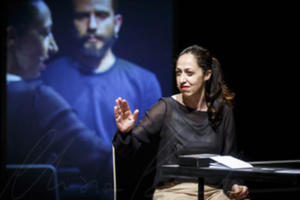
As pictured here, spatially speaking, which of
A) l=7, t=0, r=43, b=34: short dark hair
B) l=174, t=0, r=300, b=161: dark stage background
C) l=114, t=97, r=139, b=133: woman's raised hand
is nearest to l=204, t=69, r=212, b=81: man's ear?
l=114, t=97, r=139, b=133: woman's raised hand

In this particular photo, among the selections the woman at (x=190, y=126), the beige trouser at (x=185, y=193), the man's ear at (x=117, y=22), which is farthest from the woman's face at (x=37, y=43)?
the beige trouser at (x=185, y=193)

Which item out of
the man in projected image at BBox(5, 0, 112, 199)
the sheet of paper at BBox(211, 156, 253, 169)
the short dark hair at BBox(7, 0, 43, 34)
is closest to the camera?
the sheet of paper at BBox(211, 156, 253, 169)

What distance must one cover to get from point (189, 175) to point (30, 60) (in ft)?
7.71

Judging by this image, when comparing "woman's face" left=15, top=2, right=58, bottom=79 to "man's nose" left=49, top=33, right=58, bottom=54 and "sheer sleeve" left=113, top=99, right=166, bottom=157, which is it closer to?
"man's nose" left=49, top=33, right=58, bottom=54

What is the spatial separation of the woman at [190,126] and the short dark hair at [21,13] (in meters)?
1.87

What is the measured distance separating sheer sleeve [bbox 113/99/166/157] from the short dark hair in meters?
1.87

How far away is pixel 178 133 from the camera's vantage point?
93.7 inches

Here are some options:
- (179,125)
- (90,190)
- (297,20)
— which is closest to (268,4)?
(297,20)

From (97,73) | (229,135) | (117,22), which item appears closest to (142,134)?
(229,135)

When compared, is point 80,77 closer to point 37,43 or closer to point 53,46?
point 53,46

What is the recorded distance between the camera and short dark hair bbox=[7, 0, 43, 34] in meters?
3.74

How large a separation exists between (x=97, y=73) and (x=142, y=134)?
5.27 ft

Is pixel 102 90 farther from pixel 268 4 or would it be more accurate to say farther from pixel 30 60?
pixel 268 4

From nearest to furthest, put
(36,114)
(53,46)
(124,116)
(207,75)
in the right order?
1. (124,116)
2. (207,75)
3. (36,114)
4. (53,46)
